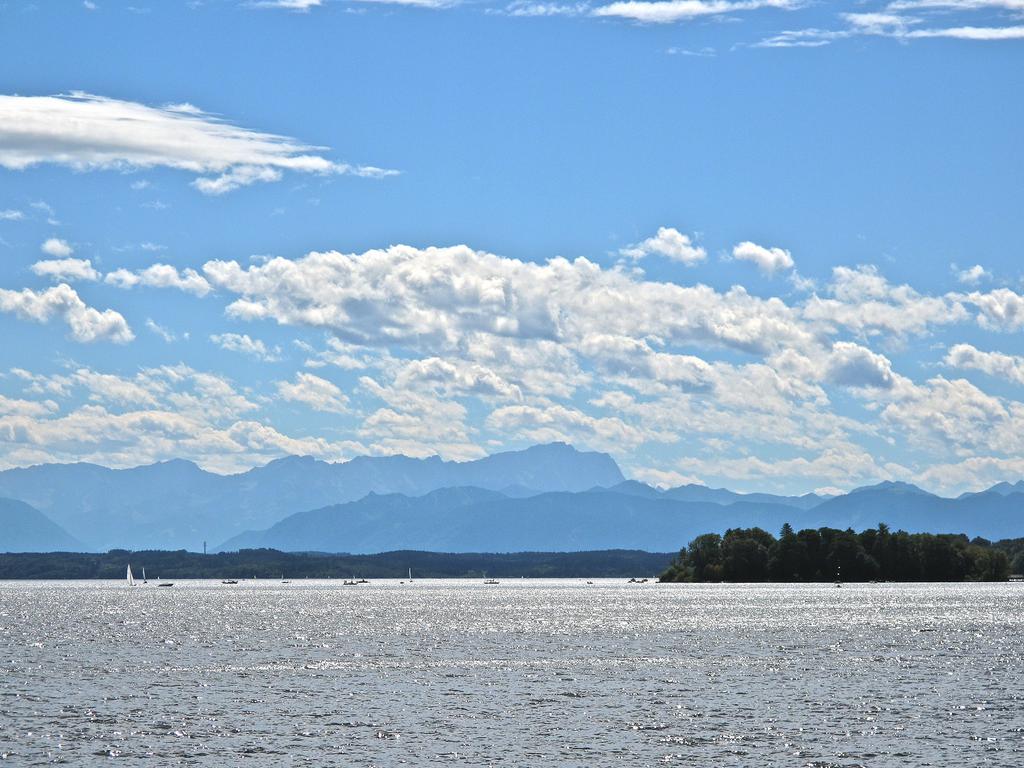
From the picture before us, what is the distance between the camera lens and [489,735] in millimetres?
81438

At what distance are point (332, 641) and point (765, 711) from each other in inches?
3521

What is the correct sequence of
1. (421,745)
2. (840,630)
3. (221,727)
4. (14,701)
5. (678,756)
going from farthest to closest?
(840,630) → (14,701) → (221,727) → (421,745) → (678,756)

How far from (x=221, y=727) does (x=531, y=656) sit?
60.7m

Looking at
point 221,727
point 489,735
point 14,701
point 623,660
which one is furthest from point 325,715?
point 623,660

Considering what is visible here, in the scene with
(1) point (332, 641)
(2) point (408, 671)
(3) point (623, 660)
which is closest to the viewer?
(2) point (408, 671)

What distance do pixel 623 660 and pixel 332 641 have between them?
48933 millimetres

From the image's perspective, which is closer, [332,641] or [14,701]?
[14,701]

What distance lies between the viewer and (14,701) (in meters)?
99.1

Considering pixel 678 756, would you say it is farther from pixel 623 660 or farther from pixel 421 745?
pixel 623 660

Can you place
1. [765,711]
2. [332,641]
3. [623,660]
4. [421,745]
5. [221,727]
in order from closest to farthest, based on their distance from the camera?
[421,745]
[221,727]
[765,711]
[623,660]
[332,641]

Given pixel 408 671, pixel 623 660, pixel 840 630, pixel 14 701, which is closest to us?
pixel 14 701

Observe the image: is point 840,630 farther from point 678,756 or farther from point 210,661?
point 678,756

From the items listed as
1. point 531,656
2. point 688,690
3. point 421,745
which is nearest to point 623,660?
point 531,656

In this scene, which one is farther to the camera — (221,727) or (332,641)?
(332,641)
